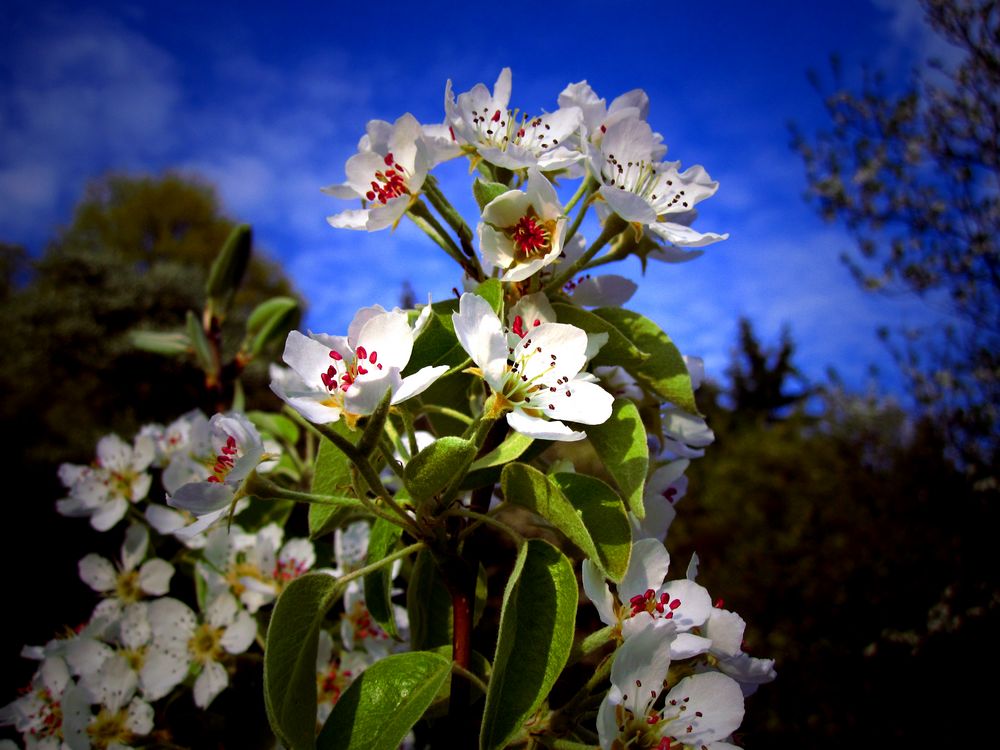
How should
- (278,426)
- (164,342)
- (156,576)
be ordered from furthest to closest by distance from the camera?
1. (164,342)
2. (278,426)
3. (156,576)

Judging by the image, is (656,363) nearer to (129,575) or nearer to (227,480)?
(227,480)

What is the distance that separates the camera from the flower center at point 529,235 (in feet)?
2.45

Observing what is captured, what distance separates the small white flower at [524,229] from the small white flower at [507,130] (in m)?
0.04

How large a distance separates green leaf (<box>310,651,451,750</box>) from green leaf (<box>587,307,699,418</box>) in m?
0.31

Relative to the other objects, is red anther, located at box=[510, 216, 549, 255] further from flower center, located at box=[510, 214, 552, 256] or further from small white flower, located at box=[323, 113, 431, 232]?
small white flower, located at box=[323, 113, 431, 232]

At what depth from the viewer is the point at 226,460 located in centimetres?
76

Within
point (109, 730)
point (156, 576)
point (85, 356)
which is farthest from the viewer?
point (85, 356)

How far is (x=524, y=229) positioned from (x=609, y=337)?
0.16 metres

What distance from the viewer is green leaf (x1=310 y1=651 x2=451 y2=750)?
0.60 metres

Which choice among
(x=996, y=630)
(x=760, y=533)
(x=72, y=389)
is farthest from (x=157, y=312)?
(x=996, y=630)

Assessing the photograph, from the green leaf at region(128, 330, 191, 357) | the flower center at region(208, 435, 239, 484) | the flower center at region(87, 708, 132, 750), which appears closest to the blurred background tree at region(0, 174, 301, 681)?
the green leaf at region(128, 330, 191, 357)

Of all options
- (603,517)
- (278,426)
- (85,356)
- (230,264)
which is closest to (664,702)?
(603,517)

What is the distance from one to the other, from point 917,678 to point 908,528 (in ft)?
4.65

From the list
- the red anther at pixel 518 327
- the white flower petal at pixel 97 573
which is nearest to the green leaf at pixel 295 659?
the red anther at pixel 518 327
